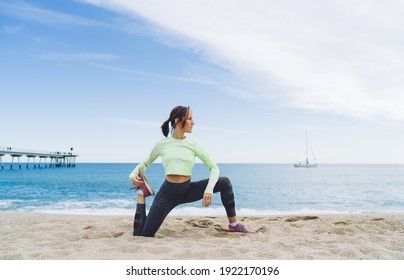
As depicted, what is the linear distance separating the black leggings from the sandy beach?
0.54 ft

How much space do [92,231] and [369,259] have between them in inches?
126

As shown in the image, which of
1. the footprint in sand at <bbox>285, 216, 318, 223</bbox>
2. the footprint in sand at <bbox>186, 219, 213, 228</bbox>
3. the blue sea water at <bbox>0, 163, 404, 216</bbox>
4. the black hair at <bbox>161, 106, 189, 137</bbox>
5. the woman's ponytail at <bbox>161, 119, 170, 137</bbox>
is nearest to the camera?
the black hair at <bbox>161, 106, 189, 137</bbox>

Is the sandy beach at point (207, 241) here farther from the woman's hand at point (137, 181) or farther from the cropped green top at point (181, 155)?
the cropped green top at point (181, 155)

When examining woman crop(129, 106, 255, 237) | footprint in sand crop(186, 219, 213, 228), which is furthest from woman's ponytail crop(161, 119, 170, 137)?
footprint in sand crop(186, 219, 213, 228)

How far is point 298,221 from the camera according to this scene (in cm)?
525

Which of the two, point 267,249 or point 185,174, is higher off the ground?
point 185,174

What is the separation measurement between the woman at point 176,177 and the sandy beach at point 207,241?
0.30 metres

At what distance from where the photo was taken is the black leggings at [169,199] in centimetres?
401

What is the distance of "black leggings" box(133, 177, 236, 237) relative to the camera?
401cm

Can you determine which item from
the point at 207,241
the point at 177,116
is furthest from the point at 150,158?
the point at 207,241

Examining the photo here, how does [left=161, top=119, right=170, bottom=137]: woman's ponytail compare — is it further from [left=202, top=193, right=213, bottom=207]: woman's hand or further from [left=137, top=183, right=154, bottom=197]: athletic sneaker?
[left=202, top=193, right=213, bottom=207]: woman's hand

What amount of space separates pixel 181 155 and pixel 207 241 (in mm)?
1001
